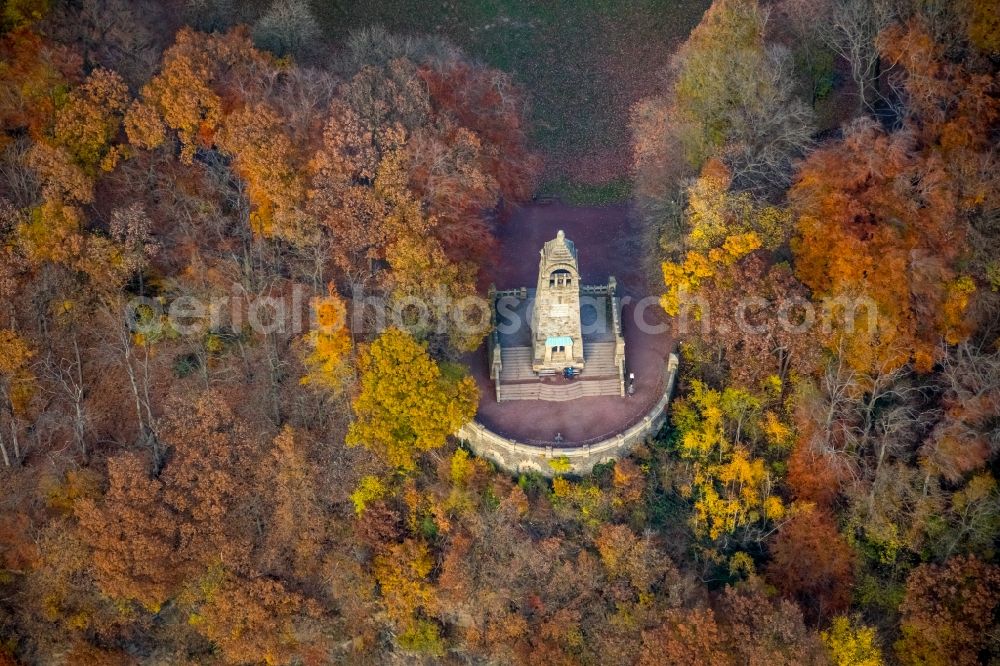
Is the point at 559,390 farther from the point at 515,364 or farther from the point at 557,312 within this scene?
the point at 557,312

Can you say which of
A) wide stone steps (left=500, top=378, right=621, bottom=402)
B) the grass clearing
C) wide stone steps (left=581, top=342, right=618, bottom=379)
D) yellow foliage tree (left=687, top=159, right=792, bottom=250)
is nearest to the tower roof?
yellow foliage tree (left=687, top=159, right=792, bottom=250)

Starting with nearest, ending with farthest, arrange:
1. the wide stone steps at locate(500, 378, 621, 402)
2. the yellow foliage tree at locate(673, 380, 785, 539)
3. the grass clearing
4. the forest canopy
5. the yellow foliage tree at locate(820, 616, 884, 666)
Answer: the yellow foliage tree at locate(820, 616, 884, 666) → the forest canopy → the yellow foliage tree at locate(673, 380, 785, 539) → the wide stone steps at locate(500, 378, 621, 402) → the grass clearing

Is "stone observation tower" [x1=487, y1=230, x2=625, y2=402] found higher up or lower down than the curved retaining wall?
higher up

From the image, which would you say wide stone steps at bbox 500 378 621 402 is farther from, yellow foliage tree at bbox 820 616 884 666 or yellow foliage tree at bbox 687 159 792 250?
yellow foliage tree at bbox 820 616 884 666

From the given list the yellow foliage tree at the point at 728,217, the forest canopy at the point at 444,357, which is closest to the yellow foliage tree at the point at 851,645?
the forest canopy at the point at 444,357

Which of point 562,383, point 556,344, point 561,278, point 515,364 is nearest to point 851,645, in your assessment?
point 562,383
